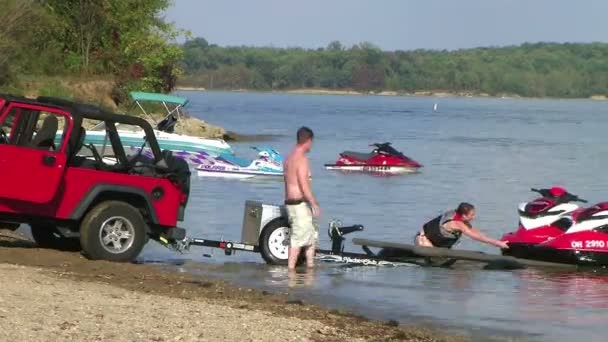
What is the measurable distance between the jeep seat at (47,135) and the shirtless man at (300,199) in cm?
268

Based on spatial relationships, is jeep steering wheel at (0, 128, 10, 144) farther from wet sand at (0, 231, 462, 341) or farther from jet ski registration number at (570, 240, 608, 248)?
jet ski registration number at (570, 240, 608, 248)

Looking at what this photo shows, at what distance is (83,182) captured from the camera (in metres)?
13.7

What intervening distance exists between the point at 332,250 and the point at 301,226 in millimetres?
1415

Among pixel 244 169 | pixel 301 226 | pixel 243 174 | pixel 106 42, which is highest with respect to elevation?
pixel 106 42

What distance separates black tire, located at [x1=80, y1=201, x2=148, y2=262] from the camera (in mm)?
13831

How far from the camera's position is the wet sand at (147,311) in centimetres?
922

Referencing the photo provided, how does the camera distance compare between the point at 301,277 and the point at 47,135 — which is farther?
the point at 301,277

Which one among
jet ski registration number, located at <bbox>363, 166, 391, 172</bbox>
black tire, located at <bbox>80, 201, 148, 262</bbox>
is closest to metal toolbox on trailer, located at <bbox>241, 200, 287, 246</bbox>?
black tire, located at <bbox>80, 201, 148, 262</bbox>

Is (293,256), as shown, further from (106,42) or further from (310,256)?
(106,42)

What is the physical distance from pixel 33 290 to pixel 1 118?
3.38m

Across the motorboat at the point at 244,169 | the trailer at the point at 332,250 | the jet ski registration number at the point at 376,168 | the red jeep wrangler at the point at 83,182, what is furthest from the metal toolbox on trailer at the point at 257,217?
the jet ski registration number at the point at 376,168

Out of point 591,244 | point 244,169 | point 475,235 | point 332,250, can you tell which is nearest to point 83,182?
point 332,250

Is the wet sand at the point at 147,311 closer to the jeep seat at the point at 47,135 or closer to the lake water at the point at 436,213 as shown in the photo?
the lake water at the point at 436,213

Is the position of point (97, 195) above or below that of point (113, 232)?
above
